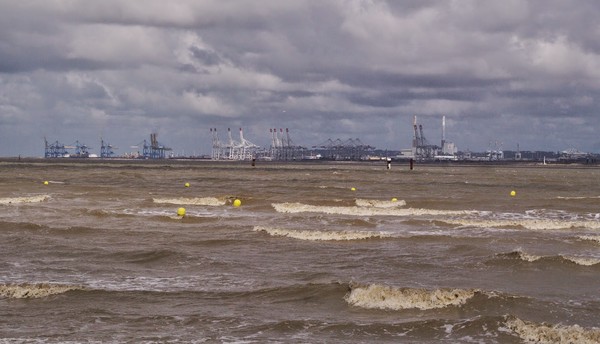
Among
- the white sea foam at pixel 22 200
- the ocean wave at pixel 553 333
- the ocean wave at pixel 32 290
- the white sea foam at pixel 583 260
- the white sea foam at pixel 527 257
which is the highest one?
the white sea foam at pixel 22 200

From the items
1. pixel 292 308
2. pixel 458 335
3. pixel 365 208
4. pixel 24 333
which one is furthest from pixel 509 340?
pixel 365 208

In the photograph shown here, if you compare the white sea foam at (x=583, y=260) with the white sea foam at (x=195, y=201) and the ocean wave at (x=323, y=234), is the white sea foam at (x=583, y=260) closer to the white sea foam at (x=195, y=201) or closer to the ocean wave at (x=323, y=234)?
the ocean wave at (x=323, y=234)

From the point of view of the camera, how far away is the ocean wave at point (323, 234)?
1233 inches

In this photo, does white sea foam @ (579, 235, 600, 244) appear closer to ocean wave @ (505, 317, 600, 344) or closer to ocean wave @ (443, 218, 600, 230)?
ocean wave @ (443, 218, 600, 230)

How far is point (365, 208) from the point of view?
4762 centimetres

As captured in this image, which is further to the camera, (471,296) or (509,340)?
(471,296)

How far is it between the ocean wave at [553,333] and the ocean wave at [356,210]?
27612mm

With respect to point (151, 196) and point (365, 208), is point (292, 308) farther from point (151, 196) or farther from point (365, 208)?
point (151, 196)

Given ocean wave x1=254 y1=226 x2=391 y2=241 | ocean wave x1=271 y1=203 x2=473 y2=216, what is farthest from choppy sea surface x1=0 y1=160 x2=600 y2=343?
ocean wave x1=271 y1=203 x2=473 y2=216

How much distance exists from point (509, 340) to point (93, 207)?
33770 mm

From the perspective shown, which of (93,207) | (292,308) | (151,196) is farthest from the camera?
(151,196)

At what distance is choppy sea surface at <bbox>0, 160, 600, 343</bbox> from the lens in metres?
16.1

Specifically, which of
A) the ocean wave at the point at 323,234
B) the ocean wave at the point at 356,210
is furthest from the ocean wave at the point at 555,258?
the ocean wave at the point at 356,210

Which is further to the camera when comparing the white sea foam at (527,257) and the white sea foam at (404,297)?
the white sea foam at (527,257)
